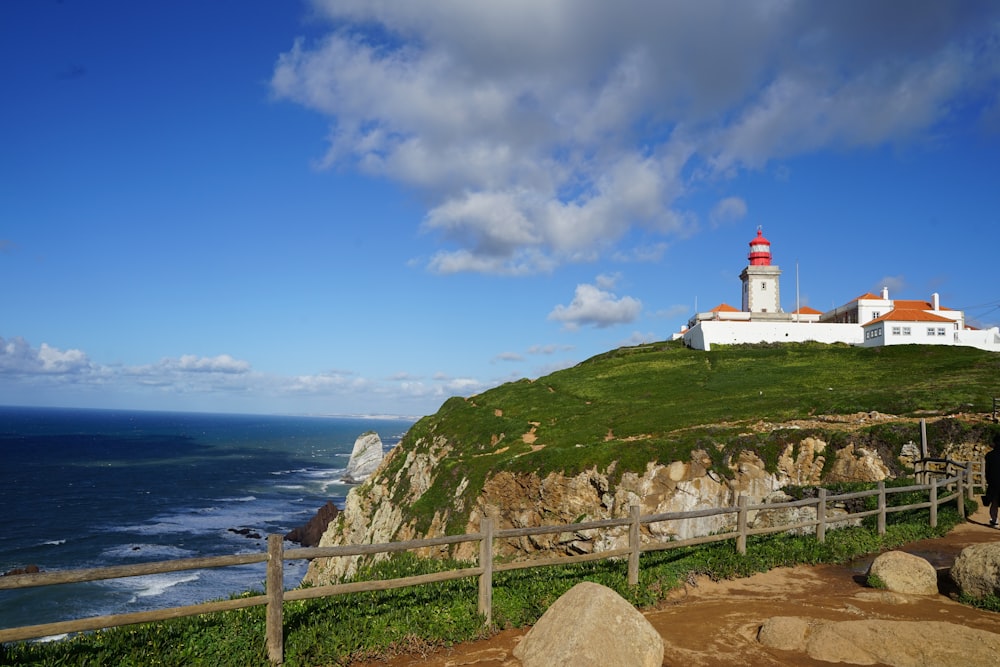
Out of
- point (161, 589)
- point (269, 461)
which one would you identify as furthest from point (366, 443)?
point (161, 589)

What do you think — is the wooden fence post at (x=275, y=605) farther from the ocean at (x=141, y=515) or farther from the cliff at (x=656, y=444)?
the ocean at (x=141, y=515)

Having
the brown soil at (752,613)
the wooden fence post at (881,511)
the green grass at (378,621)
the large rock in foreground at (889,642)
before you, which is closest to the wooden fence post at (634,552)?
the green grass at (378,621)

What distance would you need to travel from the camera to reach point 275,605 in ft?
27.8

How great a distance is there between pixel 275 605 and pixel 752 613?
27.2 ft

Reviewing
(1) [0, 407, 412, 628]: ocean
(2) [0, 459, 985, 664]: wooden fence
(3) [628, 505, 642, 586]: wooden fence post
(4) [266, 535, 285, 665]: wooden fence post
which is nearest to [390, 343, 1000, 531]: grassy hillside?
(2) [0, 459, 985, 664]: wooden fence

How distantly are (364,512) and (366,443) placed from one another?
257 feet

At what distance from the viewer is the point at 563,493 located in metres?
31.1

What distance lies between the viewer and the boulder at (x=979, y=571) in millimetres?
11250

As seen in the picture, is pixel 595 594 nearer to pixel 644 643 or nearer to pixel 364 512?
pixel 644 643

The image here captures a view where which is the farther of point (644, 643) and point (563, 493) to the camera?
point (563, 493)

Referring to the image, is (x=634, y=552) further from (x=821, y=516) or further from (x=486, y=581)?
(x=821, y=516)

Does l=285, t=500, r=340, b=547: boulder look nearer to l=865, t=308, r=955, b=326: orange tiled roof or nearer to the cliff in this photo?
the cliff

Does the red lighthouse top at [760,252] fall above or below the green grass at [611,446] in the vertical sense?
above

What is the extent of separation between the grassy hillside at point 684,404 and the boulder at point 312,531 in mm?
17553
